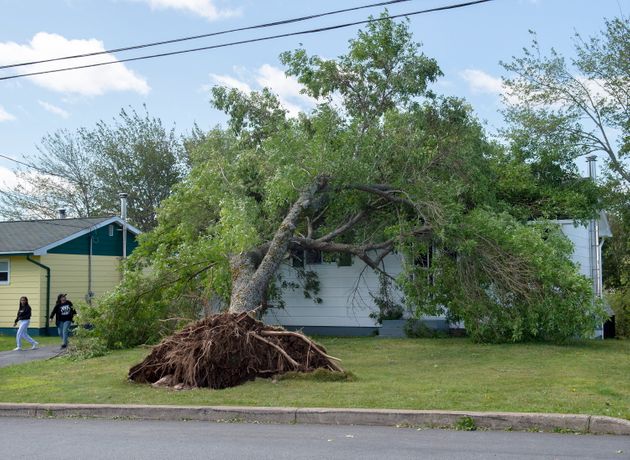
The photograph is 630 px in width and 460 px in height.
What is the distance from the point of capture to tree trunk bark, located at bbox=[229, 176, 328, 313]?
14.8 metres

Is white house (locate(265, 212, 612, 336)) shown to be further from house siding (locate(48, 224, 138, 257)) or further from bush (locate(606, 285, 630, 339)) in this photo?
Answer: house siding (locate(48, 224, 138, 257))

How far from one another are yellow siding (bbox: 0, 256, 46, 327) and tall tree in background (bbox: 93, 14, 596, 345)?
23.4 feet

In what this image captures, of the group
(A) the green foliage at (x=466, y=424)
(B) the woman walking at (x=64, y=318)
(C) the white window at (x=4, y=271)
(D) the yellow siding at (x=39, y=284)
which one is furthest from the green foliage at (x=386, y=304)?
(C) the white window at (x=4, y=271)

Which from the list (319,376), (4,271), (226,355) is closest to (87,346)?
(226,355)

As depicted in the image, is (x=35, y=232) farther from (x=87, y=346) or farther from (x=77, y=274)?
(x=87, y=346)

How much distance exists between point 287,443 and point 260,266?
24.9ft

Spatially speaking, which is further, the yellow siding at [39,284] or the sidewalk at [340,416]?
the yellow siding at [39,284]

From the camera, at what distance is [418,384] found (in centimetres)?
1070

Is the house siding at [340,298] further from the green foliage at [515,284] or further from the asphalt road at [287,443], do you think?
the asphalt road at [287,443]

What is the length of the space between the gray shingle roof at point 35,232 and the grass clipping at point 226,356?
1407 cm

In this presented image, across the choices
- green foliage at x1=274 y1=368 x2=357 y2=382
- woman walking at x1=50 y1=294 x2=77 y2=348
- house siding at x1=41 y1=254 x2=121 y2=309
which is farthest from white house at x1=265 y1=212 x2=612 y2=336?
green foliage at x1=274 y1=368 x2=357 y2=382

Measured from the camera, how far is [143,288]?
15.9 m

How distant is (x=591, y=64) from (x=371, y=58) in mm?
12042

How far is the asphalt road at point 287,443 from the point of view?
6.99 meters
